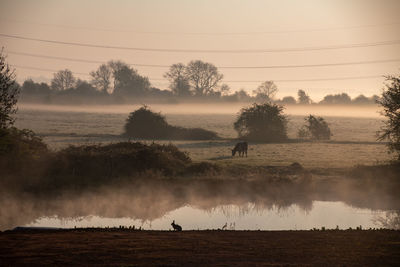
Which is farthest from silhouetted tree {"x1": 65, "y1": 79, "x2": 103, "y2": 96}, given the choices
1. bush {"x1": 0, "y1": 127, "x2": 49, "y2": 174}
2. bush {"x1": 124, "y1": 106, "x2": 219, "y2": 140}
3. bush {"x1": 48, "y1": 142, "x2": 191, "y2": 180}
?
bush {"x1": 0, "y1": 127, "x2": 49, "y2": 174}

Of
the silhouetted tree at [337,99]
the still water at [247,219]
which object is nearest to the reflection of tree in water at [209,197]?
the still water at [247,219]

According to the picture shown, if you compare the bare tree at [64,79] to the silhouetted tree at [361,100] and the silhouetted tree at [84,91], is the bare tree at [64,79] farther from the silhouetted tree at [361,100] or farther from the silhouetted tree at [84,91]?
the silhouetted tree at [361,100]

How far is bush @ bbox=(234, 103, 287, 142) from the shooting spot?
2485 inches

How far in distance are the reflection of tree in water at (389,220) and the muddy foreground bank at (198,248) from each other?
4731 millimetres

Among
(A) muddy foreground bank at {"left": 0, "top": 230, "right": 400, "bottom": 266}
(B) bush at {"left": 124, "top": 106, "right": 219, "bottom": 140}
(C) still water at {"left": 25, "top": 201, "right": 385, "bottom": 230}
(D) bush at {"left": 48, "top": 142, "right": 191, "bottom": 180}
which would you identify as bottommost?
(C) still water at {"left": 25, "top": 201, "right": 385, "bottom": 230}

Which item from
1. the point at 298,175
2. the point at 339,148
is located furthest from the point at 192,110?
the point at 298,175

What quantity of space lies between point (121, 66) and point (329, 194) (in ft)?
427

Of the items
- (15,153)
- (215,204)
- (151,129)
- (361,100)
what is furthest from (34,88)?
(215,204)

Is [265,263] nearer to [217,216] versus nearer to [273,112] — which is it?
[217,216]

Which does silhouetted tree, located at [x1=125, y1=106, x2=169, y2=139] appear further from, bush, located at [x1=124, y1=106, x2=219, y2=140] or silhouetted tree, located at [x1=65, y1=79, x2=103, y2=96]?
silhouetted tree, located at [x1=65, y1=79, x2=103, y2=96]

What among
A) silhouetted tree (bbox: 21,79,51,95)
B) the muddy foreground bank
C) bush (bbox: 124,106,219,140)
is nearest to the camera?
the muddy foreground bank

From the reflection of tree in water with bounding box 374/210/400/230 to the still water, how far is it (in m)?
0.18

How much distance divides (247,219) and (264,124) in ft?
138

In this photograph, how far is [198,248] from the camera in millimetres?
14875
